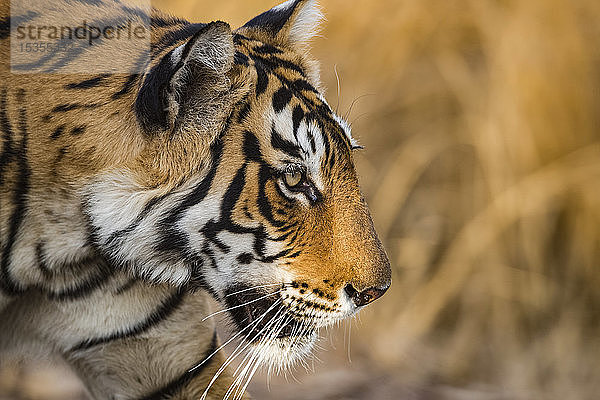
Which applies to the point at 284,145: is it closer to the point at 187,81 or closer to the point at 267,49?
the point at 187,81

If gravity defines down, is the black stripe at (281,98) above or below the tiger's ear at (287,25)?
below

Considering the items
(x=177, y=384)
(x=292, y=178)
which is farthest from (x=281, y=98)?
(x=177, y=384)

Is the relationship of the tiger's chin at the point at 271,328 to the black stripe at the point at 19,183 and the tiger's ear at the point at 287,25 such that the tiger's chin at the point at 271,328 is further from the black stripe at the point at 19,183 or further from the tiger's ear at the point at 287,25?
the tiger's ear at the point at 287,25

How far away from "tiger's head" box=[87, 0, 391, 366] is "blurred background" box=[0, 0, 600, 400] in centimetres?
219

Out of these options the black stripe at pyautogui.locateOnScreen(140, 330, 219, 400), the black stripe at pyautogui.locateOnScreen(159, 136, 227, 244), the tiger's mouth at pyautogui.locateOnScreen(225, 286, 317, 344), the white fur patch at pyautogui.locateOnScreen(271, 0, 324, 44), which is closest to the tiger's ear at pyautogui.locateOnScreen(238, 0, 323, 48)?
the white fur patch at pyautogui.locateOnScreen(271, 0, 324, 44)

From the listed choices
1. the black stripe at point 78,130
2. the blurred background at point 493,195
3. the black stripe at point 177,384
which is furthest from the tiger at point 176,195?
the blurred background at point 493,195

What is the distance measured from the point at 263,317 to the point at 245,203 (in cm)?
27

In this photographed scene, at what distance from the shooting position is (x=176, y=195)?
1.65m

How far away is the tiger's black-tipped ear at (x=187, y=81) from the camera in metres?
1.52

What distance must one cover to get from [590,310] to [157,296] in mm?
3014

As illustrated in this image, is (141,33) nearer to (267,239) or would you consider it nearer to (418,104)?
(267,239)

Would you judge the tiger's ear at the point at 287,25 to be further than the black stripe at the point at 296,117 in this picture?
Yes

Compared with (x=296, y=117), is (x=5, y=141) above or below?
below

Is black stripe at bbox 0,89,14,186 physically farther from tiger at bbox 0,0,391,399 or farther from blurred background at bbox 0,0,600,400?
blurred background at bbox 0,0,600,400
